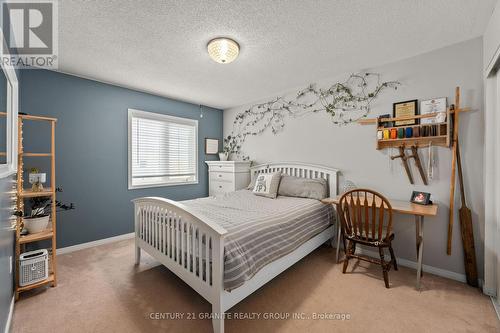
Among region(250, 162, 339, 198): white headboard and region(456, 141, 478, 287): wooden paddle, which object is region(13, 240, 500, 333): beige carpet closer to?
region(456, 141, 478, 287): wooden paddle

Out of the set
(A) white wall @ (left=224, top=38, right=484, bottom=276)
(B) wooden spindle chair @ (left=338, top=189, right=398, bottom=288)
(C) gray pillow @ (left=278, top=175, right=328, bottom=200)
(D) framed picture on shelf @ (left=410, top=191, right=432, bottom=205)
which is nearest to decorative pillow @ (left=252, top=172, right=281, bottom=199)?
(C) gray pillow @ (left=278, top=175, right=328, bottom=200)

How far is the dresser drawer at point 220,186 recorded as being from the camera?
4102 mm

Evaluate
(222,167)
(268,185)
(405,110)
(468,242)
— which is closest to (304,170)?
(268,185)

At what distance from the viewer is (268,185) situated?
3234 millimetres

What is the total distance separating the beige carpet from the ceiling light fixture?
2.33 m

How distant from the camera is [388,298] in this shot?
193 cm

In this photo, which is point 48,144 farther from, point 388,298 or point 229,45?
point 388,298

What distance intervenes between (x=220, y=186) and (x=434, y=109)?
3.41 meters

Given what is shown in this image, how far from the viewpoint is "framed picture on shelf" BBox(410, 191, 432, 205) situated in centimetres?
224

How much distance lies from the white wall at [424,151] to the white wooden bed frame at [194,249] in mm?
970

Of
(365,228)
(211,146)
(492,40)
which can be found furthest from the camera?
(211,146)

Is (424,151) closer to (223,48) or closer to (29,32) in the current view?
(223,48)

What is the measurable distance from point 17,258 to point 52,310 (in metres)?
0.62

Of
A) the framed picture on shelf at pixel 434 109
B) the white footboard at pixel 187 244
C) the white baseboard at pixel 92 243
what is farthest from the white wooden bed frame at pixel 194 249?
the framed picture on shelf at pixel 434 109
